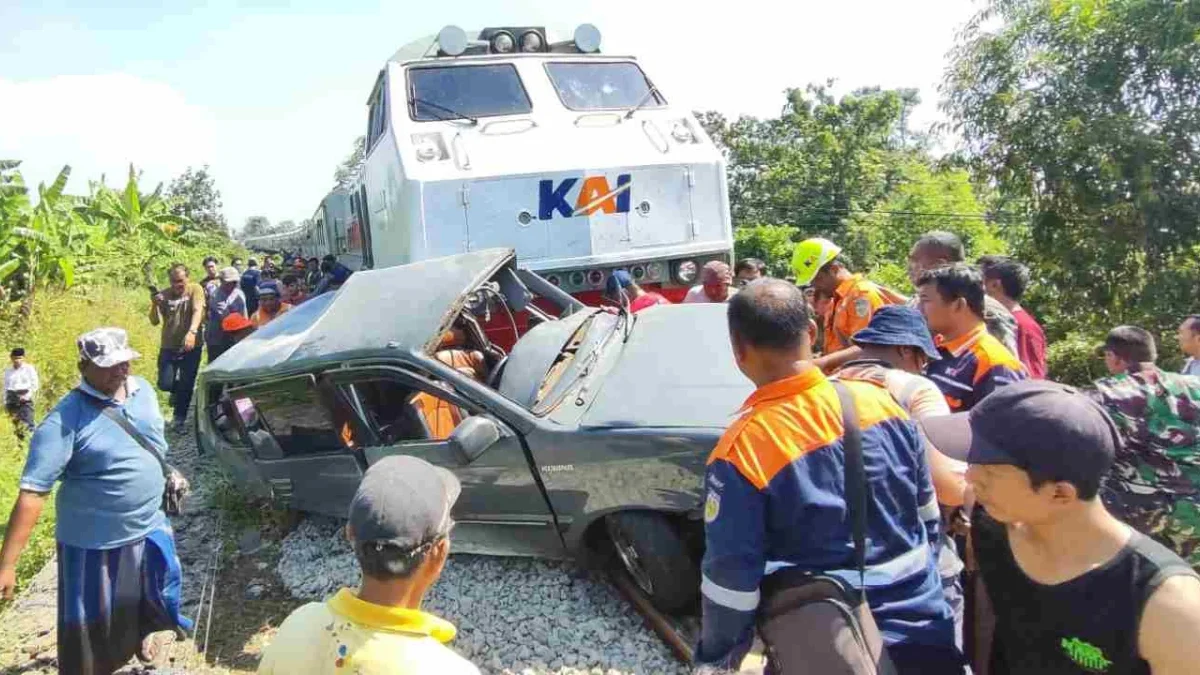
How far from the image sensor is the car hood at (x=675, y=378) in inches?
Result: 145

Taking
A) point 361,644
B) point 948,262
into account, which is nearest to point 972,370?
point 948,262

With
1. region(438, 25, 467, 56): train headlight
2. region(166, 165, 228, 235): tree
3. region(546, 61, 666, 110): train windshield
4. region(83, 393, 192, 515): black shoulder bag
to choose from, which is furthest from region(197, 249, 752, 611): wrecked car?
region(166, 165, 228, 235): tree

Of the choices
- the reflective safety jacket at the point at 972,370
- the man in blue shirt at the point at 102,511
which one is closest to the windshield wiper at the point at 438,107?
the man in blue shirt at the point at 102,511

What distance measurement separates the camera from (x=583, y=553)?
13.0 ft

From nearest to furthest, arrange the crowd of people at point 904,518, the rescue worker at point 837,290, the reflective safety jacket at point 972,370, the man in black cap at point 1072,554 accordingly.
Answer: the man in black cap at point 1072,554 < the crowd of people at point 904,518 < the reflective safety jacket at point 972,370 < the rescue worker at point 837,290

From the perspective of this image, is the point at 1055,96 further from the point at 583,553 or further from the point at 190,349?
the point at 190,349

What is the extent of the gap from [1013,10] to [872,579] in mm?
10319

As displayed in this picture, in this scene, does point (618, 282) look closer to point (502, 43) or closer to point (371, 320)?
point (371, 320)

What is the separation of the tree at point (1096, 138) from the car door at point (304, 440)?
860 centimetres

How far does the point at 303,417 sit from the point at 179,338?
4101 mm

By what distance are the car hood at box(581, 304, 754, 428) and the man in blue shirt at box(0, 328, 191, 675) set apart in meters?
1.87

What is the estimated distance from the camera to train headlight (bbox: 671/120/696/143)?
281 inches

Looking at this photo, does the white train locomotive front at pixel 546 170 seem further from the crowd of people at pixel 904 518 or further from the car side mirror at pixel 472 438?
the crowd of people at pixel 904 518

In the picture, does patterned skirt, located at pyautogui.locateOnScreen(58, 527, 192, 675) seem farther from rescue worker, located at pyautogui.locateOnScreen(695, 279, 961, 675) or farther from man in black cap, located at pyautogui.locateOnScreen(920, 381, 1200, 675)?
man in black cap, located at pyautogui.locateOnScreen(920, 381, 1200, 675)
